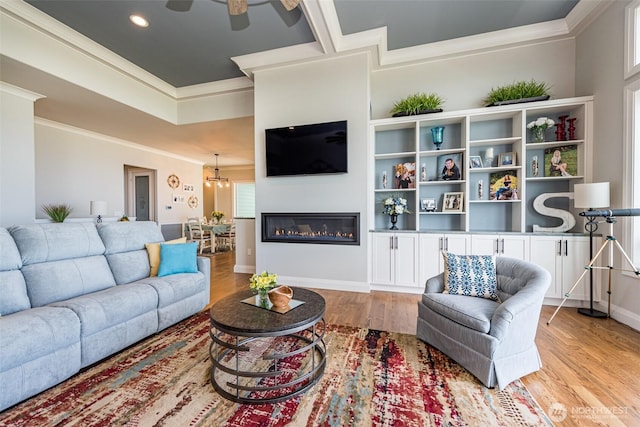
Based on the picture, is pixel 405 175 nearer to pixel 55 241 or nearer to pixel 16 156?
pixel 55 241

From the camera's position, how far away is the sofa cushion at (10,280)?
1.85m

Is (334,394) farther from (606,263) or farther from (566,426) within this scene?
(606,263)

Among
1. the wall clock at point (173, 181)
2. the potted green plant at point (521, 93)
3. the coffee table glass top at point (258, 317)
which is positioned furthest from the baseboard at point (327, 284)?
the wall clock at point (173, 181)

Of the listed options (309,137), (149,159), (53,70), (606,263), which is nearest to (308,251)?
Answer: (309,137)

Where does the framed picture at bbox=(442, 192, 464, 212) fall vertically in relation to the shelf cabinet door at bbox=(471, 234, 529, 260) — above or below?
above

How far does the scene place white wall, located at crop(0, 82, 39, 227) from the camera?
352cm

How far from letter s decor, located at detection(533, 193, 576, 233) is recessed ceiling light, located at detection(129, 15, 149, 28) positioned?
5343 mm

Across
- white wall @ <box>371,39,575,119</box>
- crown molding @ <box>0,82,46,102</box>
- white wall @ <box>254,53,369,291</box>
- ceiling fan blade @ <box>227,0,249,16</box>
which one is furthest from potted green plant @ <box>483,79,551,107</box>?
crown molding @ <box>0,82,46,102</box>

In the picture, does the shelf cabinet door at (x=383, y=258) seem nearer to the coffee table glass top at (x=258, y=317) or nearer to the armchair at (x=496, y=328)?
the armchair at (x=496, y=328)

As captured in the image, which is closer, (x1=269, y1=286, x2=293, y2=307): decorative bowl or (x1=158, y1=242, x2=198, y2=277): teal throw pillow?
(x1=269, y1=286, x2=293, y2=307): decorative bowl

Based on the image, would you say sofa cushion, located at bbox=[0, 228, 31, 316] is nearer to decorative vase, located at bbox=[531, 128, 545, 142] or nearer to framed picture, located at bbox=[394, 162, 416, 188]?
framed picture, located at bbox=[394, 162, 416, 188]

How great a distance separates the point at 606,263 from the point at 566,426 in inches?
97.2

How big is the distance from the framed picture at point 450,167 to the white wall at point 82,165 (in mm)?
6944

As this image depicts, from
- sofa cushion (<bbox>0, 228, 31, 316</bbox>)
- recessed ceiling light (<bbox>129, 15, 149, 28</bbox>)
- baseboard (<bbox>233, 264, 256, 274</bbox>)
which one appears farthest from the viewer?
baseboard (<bbox>233, 264, 256, 274</bbox>)
